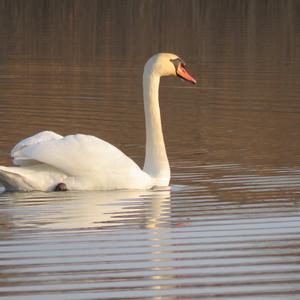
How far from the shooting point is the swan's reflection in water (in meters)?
9.12

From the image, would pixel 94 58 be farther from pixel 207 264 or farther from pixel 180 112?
pixel 207 264

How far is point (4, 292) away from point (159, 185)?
13.7 ft

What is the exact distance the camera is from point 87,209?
32.0 ft

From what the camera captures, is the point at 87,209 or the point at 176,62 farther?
the point at 176,62

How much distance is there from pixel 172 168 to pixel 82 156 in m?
1.61

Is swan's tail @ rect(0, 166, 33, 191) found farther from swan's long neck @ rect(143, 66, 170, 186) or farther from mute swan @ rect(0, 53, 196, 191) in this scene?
swan's long neck @ rect(143, 66, 170, 186)

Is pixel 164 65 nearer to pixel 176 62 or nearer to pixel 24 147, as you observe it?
pixel 176 62

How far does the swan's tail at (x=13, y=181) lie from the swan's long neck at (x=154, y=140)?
1042 mm

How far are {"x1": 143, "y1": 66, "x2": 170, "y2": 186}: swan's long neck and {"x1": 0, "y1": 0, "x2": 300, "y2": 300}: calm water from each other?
0.16 metres

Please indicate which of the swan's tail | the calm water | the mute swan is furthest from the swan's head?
the swan's tail

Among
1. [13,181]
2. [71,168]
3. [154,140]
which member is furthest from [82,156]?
[154,140]

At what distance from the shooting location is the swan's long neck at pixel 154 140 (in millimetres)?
11039

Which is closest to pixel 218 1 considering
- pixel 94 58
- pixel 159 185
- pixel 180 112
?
pixel 94 58

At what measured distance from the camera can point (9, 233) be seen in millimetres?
8719
